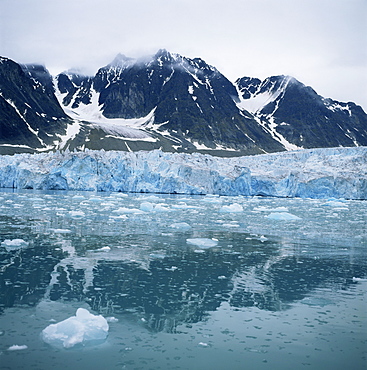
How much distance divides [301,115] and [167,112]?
57107 millimetres

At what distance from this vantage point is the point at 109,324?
401 cm

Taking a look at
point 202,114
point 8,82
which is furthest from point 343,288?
point 202,114

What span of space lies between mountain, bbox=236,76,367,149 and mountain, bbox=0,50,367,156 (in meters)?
0.40

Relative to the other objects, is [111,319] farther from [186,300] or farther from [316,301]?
[316,301]

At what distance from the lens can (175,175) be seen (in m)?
34.3

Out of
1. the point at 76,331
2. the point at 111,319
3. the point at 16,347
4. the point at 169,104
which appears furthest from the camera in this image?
the point at 169,104

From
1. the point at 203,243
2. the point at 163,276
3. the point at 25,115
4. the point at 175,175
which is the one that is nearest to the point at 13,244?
the point at 163,276

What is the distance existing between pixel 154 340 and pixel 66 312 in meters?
1.16

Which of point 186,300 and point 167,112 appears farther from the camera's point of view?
point 167,112

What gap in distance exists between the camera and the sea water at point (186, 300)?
11.2ft

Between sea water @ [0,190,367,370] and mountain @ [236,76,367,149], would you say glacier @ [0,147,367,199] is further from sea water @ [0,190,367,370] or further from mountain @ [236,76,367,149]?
mountain @ [236,76,367,149]

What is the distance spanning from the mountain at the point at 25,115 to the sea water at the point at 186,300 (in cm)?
8684

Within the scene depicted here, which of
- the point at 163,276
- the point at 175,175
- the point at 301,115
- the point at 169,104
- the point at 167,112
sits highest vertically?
the point at 301,115

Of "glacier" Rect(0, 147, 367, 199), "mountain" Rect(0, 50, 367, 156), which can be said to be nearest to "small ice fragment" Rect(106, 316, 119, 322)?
"glacier" Rect(0, 147, 367, 199)
